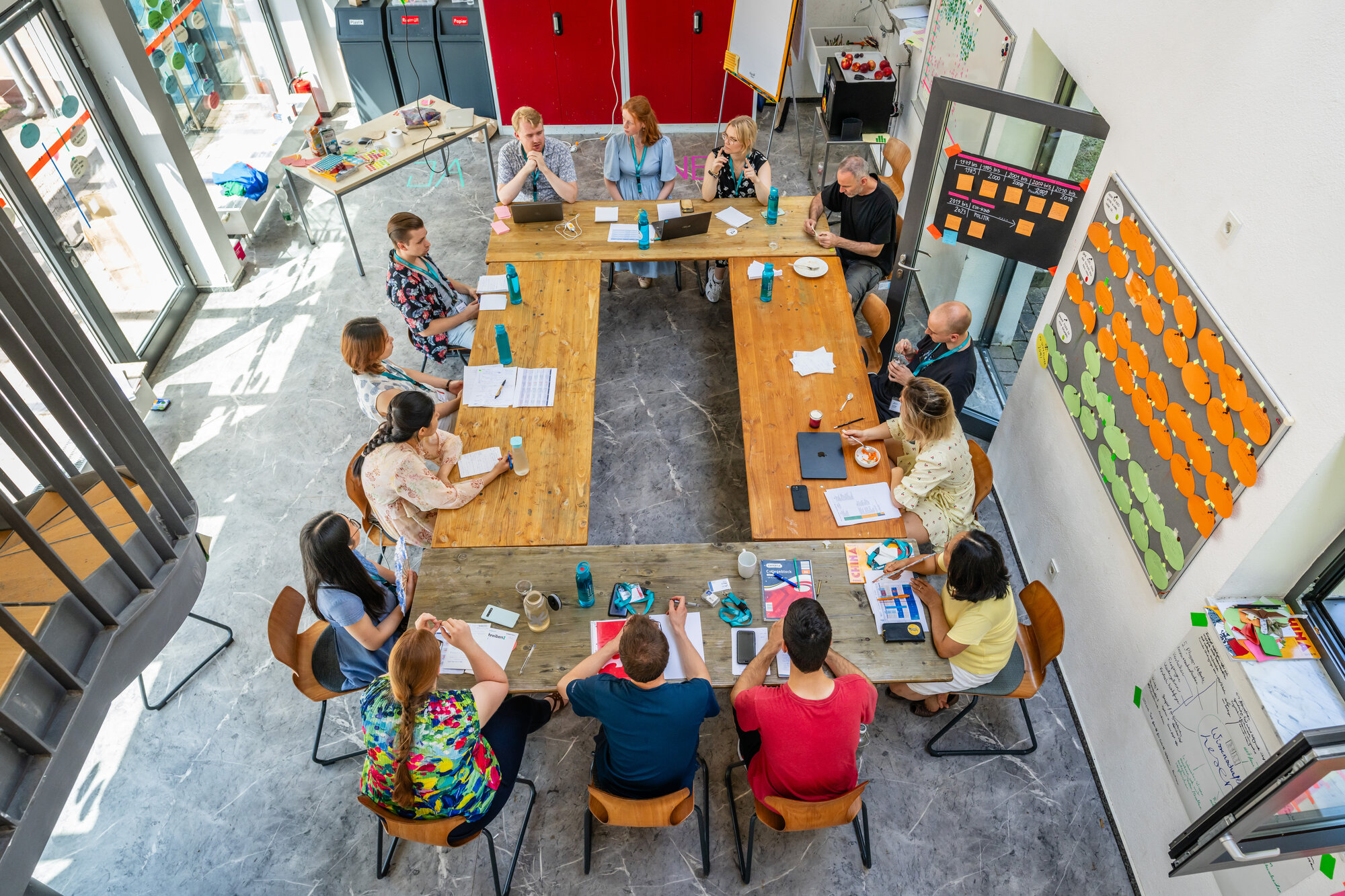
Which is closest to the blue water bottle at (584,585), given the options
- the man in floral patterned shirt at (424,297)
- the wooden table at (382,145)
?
the man in floral patterned shirt at (424,297)

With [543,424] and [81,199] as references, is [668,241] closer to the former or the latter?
[543,424]

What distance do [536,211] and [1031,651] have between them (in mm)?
4202

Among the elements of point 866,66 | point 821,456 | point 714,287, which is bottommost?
point 714,287

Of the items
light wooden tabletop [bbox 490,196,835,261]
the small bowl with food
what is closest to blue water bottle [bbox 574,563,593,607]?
the small bowl with food

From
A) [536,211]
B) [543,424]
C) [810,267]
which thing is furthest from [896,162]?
[543,424]

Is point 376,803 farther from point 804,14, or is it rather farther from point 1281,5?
point 804,14

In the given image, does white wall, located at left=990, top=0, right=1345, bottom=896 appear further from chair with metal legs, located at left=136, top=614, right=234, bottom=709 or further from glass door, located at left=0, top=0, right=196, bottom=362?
glass door, located at left=0, top=0, right=196, bottom=362

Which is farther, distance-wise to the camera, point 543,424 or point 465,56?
point 465,56

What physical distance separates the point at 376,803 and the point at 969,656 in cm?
247

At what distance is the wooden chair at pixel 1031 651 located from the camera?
3461 mm

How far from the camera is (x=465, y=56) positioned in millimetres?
7805

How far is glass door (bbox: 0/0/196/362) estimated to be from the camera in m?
4.78

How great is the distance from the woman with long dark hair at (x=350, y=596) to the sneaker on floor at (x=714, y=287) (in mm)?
3547

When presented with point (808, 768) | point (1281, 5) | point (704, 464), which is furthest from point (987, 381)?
point (808, 768)
